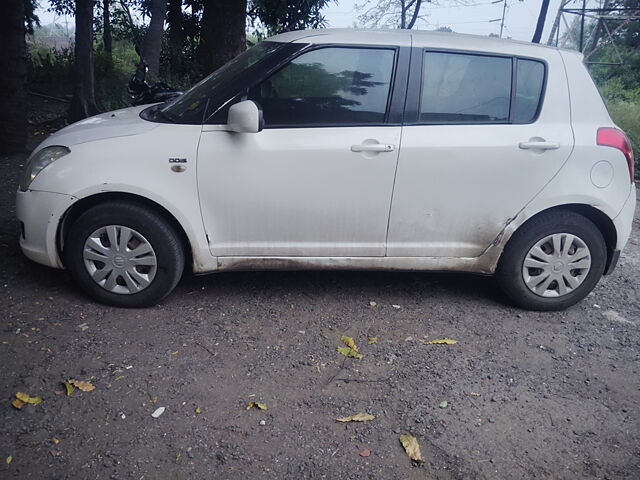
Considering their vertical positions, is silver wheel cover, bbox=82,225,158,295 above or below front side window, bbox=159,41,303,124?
below

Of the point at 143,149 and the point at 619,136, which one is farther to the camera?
the point at 619,136

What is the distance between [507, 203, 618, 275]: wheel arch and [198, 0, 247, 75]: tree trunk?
730 centimetres

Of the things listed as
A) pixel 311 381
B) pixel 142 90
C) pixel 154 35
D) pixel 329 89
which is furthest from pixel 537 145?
pixel 154 35

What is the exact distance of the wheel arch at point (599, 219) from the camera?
4.07 m

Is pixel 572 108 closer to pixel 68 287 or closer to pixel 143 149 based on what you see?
pixel 143 149

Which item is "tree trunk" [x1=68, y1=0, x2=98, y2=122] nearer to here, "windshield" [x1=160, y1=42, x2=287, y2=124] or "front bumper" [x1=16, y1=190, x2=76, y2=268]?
"windshield" [x1=160, y1=42, x2=287, y2=124]

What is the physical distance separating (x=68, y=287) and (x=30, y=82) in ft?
29.5

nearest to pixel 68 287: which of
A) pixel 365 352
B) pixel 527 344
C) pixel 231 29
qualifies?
pixel 365 352

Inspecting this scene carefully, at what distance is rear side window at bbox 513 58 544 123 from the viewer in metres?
3.97

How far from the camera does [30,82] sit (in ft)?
37.5

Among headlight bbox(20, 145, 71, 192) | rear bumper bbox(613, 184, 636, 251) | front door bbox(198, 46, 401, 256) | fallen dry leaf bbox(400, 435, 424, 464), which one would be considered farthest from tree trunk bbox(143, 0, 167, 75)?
fallen dry leaf bbox(400, 435, 424, 464)

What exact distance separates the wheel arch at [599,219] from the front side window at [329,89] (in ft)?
4.61

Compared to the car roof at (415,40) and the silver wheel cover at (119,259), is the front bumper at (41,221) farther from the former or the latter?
the car roof at (415,40)

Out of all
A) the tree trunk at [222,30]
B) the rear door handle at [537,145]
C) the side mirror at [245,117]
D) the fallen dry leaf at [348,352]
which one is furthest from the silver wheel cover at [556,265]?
the tree trunk at [222,30]
